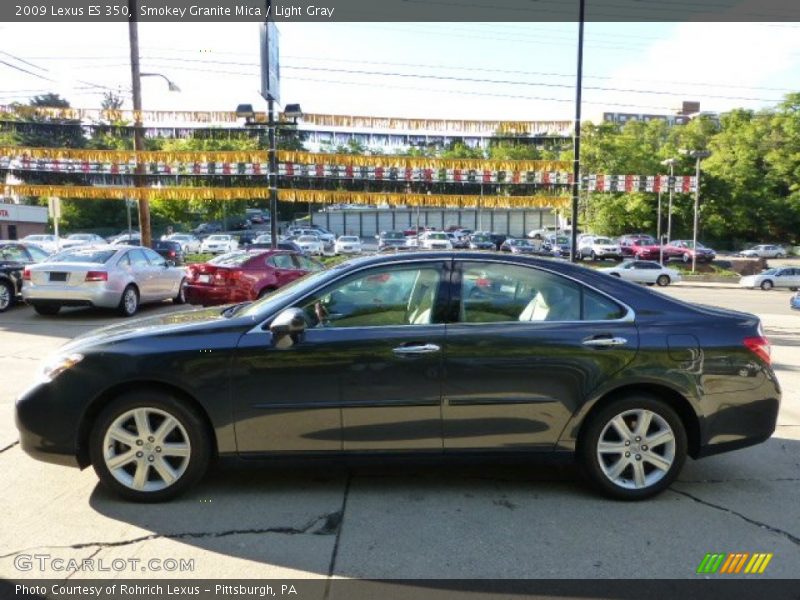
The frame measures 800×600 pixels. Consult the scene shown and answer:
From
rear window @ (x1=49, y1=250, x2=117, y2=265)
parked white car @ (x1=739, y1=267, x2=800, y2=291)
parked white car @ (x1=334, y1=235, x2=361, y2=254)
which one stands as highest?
rear window @ (x1=49, y1=250, x2=117, y2=265)

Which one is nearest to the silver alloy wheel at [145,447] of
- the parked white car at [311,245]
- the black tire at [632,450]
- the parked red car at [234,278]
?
the black tire at [632,450]

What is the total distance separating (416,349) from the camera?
3.71m

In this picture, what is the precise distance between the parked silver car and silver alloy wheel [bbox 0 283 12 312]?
1013mm

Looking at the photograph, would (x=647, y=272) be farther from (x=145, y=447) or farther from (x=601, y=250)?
(x=145, y=447)

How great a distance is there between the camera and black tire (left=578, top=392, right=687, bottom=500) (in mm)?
3826

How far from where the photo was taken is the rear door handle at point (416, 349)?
370 centimetres

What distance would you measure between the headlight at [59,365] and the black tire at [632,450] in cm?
317

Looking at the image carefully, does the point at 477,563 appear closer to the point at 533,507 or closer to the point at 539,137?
the point at 533,507

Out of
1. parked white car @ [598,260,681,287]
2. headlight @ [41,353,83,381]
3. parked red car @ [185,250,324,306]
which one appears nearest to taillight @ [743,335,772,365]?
headlight @ [41,353,83,381]

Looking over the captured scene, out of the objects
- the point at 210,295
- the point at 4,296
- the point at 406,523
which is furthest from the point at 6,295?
the point at 406,523

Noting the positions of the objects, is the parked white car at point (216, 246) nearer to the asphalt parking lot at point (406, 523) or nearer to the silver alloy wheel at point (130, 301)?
the silver alloy wheel at point (130, 301)

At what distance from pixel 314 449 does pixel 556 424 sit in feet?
4.97

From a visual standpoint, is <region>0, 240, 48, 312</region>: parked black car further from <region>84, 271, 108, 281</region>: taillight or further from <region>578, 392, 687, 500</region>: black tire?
<region>578, 392, 687, 500</region>: black tire

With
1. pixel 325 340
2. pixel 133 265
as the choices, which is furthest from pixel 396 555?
pixel 133 265
